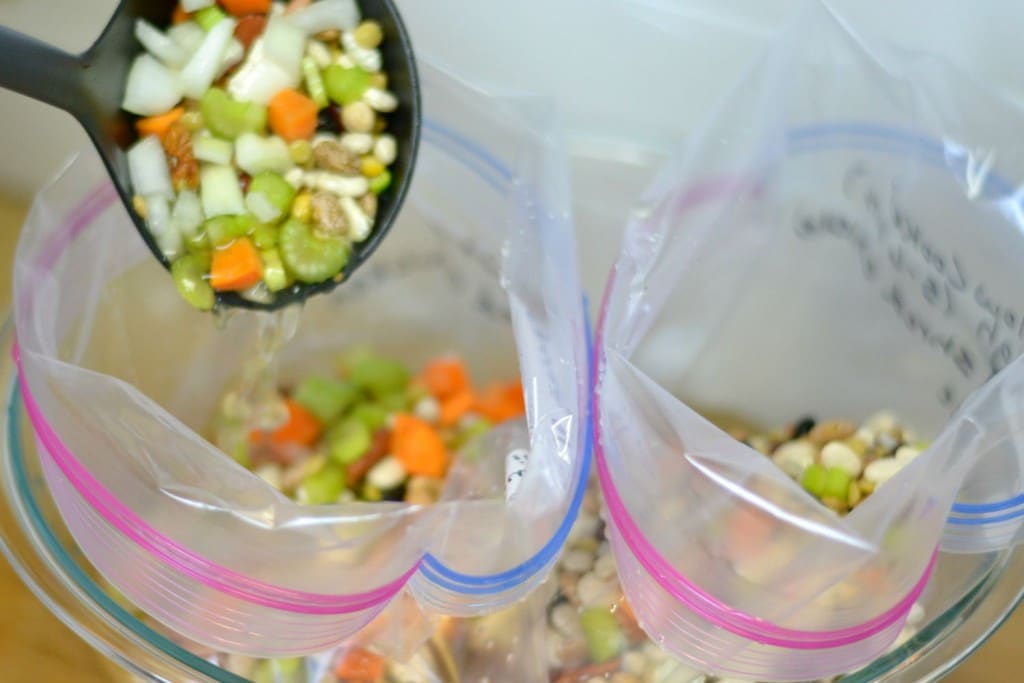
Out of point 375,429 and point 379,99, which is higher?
point 379,99

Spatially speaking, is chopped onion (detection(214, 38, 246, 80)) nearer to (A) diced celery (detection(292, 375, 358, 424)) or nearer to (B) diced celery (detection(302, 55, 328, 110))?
(B) diced celery (detection(302, 55, 328, 110))

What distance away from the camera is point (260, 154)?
1.93ft

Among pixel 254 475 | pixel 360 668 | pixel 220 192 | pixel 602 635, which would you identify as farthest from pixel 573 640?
pixel 220 192

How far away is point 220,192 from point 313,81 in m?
0.09

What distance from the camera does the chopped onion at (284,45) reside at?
0.59 metres

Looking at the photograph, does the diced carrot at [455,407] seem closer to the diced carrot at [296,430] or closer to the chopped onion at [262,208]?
the diced carrot at [296,430]

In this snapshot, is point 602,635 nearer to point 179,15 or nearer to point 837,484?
point 837,484

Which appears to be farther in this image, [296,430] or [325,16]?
[296,430]

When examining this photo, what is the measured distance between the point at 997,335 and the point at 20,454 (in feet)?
1.98

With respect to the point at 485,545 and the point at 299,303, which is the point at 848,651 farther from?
the point at 299,303

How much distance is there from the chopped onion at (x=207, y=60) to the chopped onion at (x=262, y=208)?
0.07 meters

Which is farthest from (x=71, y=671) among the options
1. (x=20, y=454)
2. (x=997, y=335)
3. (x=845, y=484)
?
(x=997, y=335)

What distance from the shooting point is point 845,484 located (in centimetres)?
65

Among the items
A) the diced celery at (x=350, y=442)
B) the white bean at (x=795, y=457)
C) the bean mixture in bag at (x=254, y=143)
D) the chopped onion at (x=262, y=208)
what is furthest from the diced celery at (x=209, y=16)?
the white bean at (x=795, y=457)
